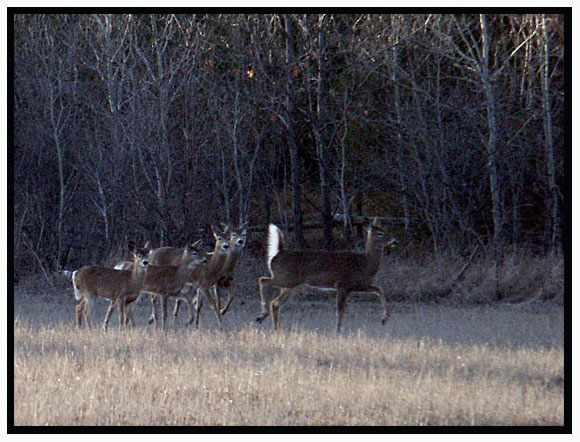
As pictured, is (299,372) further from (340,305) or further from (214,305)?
(214,305)

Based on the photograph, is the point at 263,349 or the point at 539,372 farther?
the point at 263,349

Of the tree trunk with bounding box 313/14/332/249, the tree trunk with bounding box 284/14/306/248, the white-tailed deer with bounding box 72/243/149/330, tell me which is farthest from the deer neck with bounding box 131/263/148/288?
the tree trunk with bounding box 313/14/332/249

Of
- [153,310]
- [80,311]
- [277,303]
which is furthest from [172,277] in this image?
[277,303]

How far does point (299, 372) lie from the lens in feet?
28.3

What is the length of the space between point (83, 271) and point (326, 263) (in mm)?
3093

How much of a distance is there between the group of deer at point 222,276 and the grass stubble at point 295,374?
420 mm

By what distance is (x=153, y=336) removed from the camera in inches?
435

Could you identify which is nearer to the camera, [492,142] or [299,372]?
[299,372]

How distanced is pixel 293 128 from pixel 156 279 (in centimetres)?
733

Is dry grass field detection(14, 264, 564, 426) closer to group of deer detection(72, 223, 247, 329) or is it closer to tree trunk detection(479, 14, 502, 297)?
group of deer detection(72, 223, 247, 329)

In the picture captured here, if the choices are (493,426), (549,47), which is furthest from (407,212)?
(493,426)

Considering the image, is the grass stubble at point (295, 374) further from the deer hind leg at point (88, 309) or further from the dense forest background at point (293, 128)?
the dense forest background at point (293, 128)

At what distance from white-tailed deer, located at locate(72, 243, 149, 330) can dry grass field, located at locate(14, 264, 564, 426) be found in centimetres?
33

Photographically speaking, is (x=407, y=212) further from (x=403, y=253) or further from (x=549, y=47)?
(x=549, y=47)
